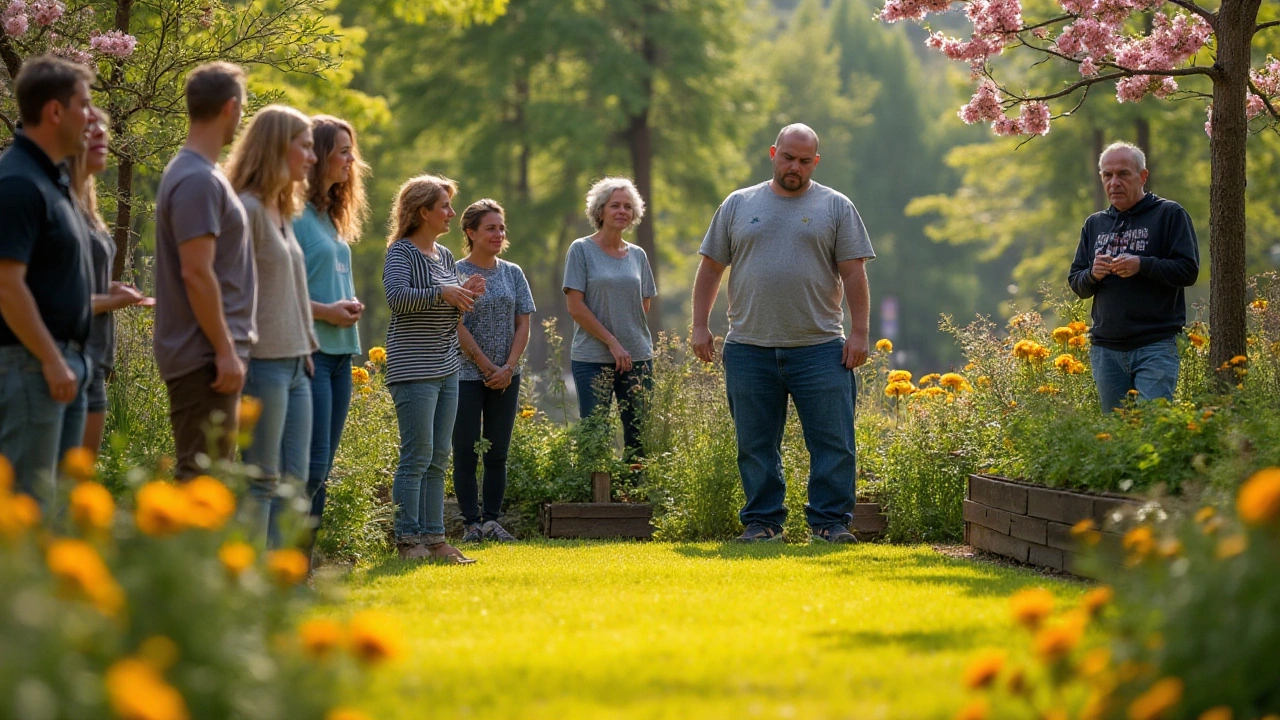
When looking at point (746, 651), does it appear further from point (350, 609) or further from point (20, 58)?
point (20, 58)

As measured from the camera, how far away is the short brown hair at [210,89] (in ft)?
16.7

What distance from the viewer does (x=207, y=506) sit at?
3.09 m

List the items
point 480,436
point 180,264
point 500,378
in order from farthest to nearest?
point 480,436, point 500,378, point 180,264

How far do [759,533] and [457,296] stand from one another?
2.45 metres

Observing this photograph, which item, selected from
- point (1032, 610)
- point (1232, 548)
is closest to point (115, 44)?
point (1032, 610)

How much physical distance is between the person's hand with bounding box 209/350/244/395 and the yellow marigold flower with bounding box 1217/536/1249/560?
129 inches

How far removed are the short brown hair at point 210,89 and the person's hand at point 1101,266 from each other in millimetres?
4902

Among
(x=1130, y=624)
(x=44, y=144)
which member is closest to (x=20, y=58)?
(x=44, y=144)

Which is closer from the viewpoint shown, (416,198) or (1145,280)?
(416,198)

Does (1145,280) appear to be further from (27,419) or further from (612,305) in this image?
(27,419)

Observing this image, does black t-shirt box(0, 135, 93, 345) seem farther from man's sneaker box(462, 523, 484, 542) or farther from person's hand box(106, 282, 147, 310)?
man's sneaker box(462, 523, 484, 542)

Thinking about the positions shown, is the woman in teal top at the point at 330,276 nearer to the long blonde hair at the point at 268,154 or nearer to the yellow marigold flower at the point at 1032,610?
the long blonde hair at the point at 268,154

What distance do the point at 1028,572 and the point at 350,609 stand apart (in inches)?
131

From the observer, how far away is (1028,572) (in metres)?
6.82
